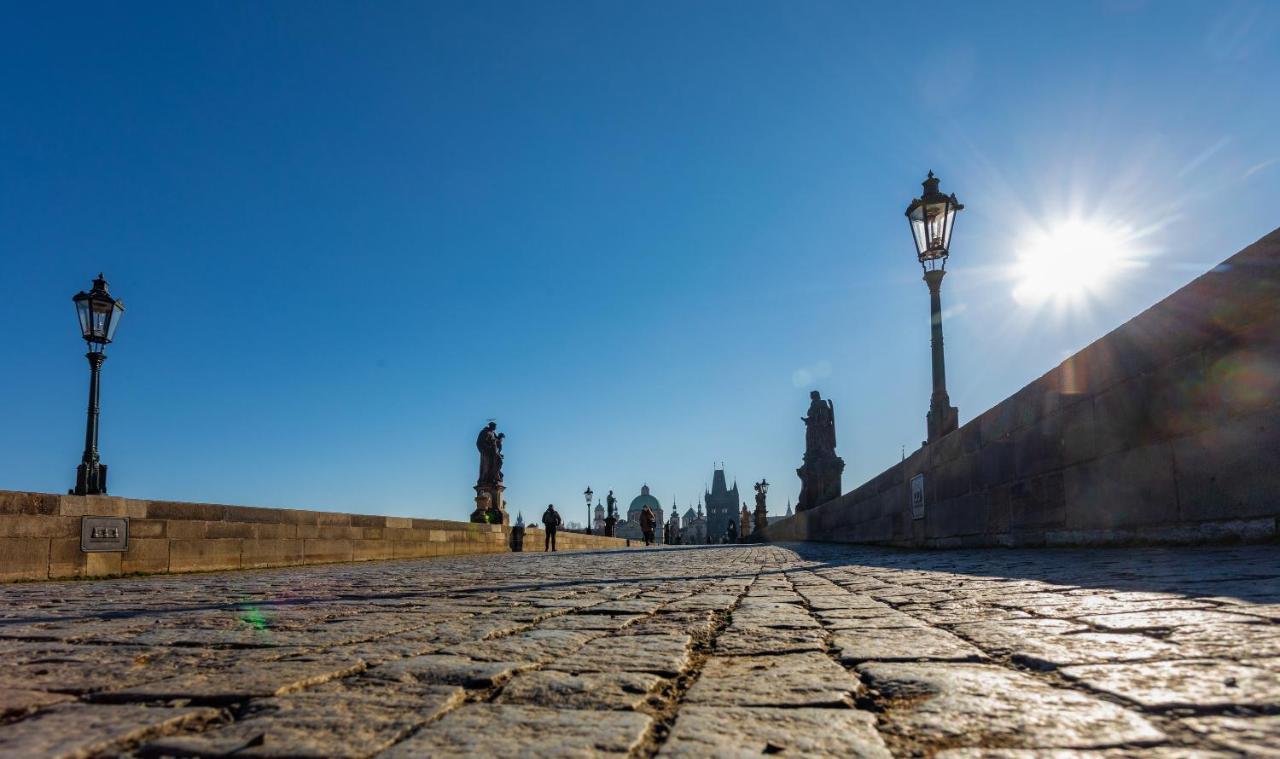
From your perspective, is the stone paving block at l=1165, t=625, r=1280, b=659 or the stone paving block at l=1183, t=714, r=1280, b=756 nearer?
the stone paving block at l=1183, t=714, r=1280, b=756

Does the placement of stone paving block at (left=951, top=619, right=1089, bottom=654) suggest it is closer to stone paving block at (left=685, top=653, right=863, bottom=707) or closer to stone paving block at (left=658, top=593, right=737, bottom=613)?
stone paving block at (left=685, top=653, right=863, bottom=707)

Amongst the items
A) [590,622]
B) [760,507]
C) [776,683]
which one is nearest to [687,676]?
[776,683]

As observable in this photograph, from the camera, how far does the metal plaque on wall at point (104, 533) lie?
7895mm

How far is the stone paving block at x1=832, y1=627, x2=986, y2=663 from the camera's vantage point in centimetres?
219

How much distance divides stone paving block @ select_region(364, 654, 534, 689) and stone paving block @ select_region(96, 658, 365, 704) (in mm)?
106

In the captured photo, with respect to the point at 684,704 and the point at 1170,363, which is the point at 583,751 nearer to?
the point at 684,704

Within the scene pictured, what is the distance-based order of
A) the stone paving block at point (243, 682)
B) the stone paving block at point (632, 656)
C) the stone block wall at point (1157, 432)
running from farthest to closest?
the stone block wall at point (1157, 432) < the stone paving block at point (632, 656) < the stone paving block at point (243, 682)

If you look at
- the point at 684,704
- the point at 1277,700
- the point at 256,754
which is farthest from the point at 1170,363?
the point at 256,754

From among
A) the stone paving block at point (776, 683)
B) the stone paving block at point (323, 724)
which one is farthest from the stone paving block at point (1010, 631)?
the stone paving block at point (323, 724)

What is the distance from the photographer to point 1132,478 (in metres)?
5.66

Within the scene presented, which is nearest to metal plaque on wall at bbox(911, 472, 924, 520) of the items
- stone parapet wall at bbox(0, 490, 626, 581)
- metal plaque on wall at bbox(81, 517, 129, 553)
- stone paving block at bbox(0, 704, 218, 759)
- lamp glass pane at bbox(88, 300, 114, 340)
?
stone parapet wall at bbox(0, 490, 626, 581)

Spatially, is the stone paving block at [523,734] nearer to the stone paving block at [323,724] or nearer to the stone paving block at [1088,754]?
the stone paving block at [323,724]

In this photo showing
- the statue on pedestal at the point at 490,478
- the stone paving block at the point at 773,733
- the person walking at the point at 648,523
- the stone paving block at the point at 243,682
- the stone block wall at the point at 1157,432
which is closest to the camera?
the stone paving block at the point at 773,733

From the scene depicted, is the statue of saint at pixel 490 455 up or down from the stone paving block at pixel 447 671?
up
